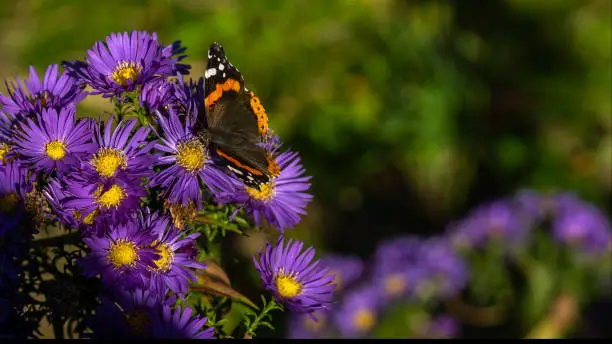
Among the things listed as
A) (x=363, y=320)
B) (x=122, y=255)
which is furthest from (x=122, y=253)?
(x=363, y=320)

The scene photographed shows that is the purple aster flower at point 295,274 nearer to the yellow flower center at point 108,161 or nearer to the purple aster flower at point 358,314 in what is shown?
the yellow flower center at point 108,161

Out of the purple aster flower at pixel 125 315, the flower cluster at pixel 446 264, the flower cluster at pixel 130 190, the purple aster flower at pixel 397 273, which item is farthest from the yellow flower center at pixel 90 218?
the purple aster flower at pixel 397 273

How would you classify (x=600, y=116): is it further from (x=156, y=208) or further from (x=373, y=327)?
(x=156, y=208)

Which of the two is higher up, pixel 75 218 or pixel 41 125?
pixel 41 125

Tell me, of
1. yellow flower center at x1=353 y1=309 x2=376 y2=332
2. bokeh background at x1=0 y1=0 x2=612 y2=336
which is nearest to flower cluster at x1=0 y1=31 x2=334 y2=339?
yellow flower center at x1=353 y1=309 x2=376 y2=332

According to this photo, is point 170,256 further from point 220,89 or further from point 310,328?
point 310,328

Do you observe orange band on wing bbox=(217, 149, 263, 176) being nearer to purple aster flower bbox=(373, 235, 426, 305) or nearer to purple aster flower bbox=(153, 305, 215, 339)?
purple aster flower bbox=(153, 305, 215, 339)

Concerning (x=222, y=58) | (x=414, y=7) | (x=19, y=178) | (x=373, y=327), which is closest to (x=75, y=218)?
(x=19, y=178)
